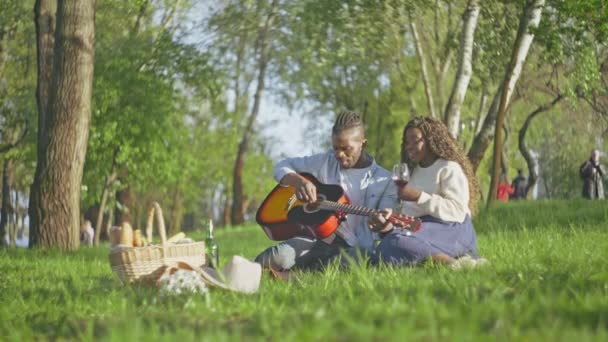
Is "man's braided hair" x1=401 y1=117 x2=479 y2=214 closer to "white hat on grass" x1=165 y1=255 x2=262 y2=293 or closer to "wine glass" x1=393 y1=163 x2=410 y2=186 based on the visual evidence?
"wine glass" x1=393 y1=163 x2=410 y2=186

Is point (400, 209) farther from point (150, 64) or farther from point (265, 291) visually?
point (150, 64)

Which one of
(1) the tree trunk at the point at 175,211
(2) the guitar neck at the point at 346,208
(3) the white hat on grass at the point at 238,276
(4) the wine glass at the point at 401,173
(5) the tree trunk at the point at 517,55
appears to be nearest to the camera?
(3) the white hat on grass at the point at 238,276

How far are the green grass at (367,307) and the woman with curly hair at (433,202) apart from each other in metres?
0.44

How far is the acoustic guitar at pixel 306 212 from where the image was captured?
8.36 m

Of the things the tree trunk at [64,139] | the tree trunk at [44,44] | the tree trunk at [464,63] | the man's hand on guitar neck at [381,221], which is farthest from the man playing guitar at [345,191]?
the tree trunk at [44,44]

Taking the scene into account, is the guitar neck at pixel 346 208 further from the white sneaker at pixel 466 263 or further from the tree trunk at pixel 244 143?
the tree trunk at pixel 244 143

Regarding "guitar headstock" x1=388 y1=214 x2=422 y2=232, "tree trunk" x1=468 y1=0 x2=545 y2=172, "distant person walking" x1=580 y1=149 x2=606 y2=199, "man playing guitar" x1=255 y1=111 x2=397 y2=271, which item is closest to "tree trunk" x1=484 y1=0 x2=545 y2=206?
"tree trunk" x1=468 y1=0 x2=545 y2=172

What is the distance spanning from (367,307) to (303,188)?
139 inches

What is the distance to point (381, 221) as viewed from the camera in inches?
301

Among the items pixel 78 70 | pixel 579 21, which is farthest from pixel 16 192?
pixel 579 21

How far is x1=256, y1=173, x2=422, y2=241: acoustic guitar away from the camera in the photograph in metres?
8.36

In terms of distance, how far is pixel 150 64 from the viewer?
80.9 feet

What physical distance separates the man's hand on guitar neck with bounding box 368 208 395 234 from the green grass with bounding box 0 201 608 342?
33cm

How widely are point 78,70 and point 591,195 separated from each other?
16537 millimetres
